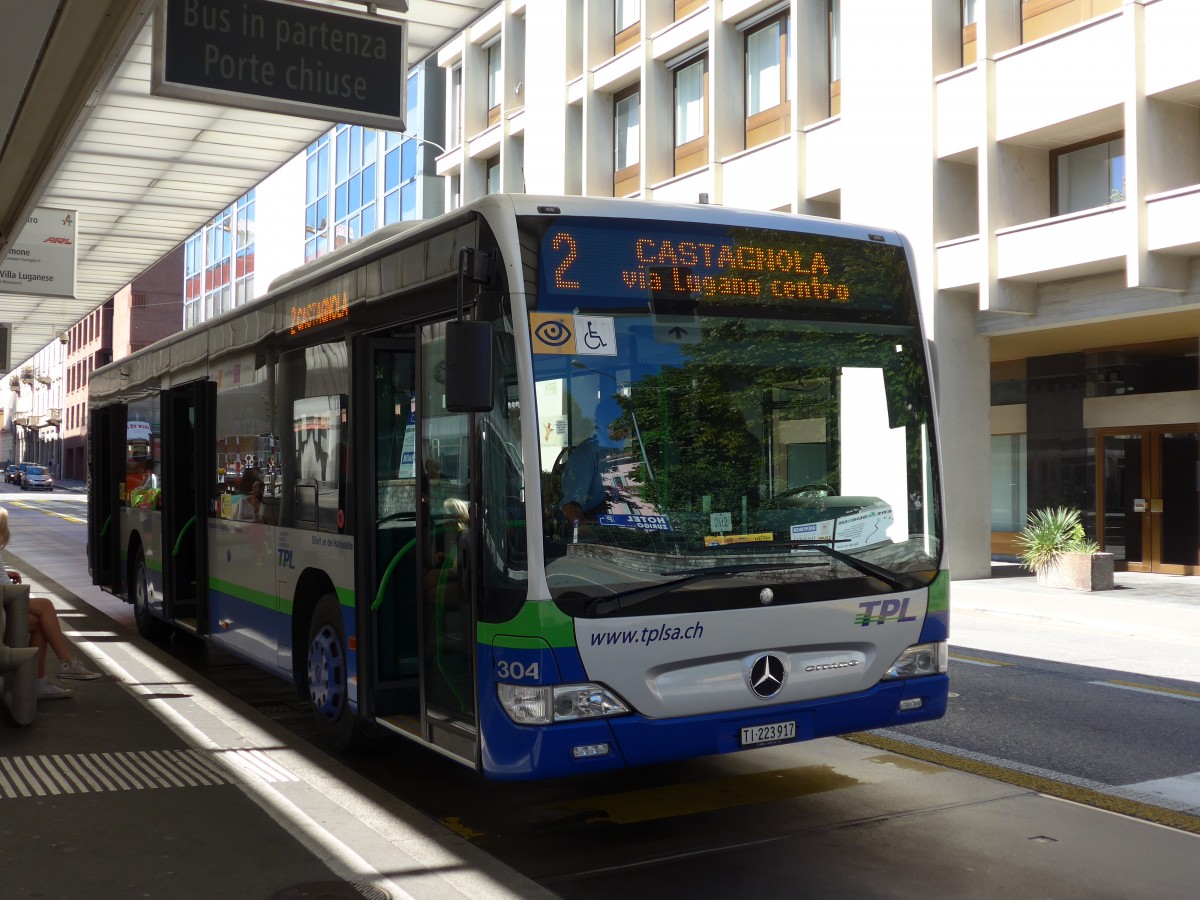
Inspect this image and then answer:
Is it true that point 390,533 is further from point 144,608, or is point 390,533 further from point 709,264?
point 144,608

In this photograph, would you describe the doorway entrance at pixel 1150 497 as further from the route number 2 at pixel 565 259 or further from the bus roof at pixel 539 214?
the route number 2 at pixel 565 259

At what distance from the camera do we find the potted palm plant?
1864cm

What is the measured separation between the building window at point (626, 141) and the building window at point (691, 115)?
124cm

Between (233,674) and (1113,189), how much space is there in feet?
49.6

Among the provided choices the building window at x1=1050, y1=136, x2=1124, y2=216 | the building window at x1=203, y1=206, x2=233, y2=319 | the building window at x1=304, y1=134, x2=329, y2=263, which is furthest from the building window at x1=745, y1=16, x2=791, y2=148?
the building window at x1=203, y1=206, x2=233, y2=319

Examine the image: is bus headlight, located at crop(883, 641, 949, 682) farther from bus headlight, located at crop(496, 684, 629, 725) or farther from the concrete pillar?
the concrete pillar

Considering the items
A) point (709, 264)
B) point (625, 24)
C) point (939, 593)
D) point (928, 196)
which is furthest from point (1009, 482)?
point (709, 264)

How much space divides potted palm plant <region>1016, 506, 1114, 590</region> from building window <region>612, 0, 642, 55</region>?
1430 centimetres

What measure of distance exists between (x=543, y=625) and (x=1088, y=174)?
1702 cm

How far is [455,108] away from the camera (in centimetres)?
3612

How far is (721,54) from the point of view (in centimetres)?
2447

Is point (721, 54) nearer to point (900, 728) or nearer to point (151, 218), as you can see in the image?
point (151, 218)

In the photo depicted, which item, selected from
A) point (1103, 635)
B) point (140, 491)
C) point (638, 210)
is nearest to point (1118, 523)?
point (1103, 635)

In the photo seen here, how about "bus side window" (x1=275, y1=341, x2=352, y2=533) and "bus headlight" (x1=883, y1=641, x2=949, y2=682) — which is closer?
"bus headlight" (x1=883, y1=641, x2=949, y2=682)
